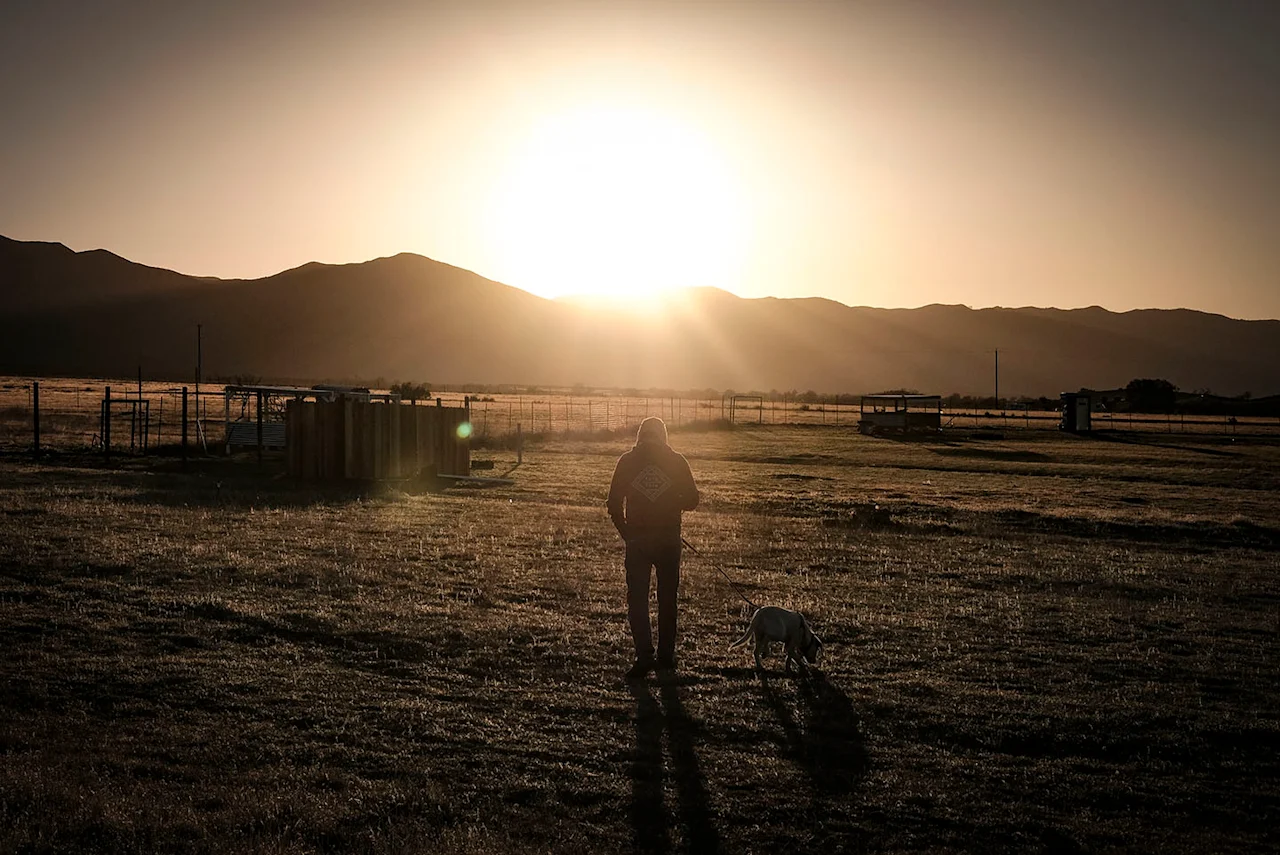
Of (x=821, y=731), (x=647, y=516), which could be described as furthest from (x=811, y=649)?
(x=647, y=516)

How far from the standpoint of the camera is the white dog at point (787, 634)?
921cm

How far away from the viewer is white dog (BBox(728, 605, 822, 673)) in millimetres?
9211

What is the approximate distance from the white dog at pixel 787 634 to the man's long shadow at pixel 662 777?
3.30 feet

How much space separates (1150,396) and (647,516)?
9516 cm

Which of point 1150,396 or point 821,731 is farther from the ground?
point 1150,396

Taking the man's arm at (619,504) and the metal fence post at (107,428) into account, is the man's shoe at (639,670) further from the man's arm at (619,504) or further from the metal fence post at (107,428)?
the metal fence post at (107,428)

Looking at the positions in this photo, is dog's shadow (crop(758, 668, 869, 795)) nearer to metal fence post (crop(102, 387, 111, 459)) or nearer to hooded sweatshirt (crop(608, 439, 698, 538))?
hooded sweatshirt (crop(608, 439, 698, 538))

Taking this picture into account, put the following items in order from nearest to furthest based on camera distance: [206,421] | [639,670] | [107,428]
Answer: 1. [639,670]
2. [107,428]
3. [206,421]

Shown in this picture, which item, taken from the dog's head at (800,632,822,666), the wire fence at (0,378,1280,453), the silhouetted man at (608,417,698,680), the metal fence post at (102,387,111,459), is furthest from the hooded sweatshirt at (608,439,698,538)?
the metal fence post at (102,387,111,459)

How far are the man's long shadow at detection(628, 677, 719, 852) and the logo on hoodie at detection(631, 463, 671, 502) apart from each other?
1595 millimetres

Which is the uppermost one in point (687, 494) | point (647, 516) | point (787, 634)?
point (687, 494)

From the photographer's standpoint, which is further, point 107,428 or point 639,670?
point 107,428

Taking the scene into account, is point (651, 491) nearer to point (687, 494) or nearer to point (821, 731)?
point (687, 494)

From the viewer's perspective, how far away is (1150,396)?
93.2 metres
